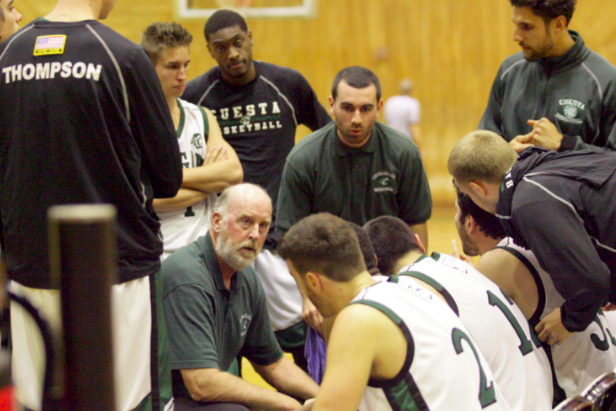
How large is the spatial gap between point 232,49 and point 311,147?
2.51 feet

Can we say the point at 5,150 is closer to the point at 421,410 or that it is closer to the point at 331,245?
the point at 331,245

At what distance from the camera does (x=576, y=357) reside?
2.63m

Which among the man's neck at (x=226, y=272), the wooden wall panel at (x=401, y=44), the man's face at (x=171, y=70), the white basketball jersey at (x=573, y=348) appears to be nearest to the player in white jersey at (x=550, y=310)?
the white basketball jersey at (x=573, y=348)

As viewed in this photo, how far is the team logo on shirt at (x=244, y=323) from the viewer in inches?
121

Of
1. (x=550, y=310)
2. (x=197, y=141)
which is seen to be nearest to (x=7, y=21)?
(x=197, y=141)

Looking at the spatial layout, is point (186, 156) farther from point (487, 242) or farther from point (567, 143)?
point (567, 143)

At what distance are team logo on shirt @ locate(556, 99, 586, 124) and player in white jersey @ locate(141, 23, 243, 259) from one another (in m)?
1.63

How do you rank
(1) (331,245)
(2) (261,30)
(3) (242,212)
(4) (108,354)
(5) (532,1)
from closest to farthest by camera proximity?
(4) (108,354), (1) (331,245), (3) (242,212), (5) (532,1), (2) (261,30)

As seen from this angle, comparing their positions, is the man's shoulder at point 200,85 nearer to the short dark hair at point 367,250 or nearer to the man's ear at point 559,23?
the short dark hair at point 367,250

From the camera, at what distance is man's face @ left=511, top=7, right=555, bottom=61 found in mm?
3443

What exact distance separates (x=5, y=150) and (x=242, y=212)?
1.10 m

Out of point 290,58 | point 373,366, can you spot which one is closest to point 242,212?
point 373,366

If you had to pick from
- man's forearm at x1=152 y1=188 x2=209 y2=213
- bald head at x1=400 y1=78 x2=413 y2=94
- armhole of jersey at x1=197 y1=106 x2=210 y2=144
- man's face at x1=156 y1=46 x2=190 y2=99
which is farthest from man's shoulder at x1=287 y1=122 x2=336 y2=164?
bald head at x1=400 y1=78 x2=413 y2=94

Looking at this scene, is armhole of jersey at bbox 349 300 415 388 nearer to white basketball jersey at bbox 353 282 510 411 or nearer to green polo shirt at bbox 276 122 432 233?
white basketball jersey at bbox 353 282 510 411
